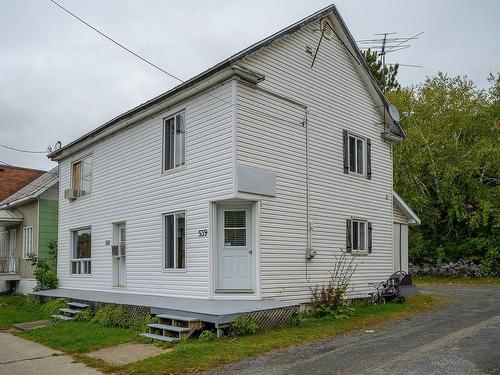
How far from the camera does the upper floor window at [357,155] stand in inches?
628

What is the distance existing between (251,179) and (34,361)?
580 cm

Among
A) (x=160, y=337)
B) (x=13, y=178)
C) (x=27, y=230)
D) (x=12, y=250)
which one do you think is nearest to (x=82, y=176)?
(x=27, y=230)

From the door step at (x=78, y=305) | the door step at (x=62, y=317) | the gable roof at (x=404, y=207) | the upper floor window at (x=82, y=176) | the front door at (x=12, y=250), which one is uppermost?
the upper floor window at (x=82, y=176)

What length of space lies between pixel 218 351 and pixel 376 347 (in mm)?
2783

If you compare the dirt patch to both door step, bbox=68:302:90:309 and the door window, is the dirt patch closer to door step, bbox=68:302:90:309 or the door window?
the door window

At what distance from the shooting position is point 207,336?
10422 mm

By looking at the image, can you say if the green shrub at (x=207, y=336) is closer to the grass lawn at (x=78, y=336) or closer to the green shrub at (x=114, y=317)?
the grass lawn at (x=78, y=336)

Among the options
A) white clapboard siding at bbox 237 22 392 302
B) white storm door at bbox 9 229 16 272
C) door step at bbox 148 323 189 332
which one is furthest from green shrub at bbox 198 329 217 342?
white storm door at bbox 9 229 16 272

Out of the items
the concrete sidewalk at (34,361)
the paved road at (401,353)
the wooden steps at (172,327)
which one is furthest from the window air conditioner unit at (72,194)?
the paved road at (401,353)

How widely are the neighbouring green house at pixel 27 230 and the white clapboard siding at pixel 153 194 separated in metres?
3.19

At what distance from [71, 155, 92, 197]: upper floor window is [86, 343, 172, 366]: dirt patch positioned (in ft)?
30.2

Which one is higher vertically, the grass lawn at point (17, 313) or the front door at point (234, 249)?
the front door at point (234, 249)

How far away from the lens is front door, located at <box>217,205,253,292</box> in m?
12.8

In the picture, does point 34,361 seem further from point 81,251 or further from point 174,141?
point 81,251
